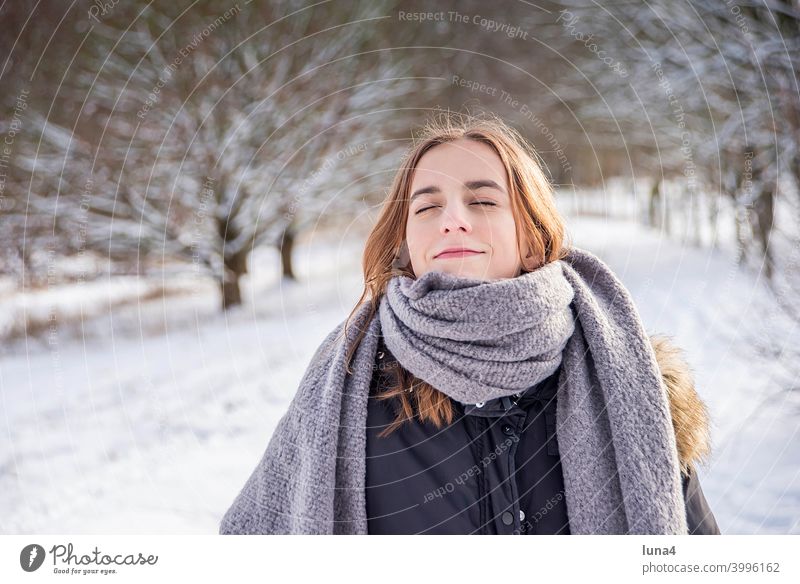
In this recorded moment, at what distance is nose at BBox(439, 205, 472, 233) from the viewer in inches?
32.3

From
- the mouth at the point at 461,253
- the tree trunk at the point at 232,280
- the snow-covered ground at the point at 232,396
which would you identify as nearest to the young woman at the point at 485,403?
the mouth at the point at 461,253

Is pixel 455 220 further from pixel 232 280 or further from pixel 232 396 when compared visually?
pixel 232 280

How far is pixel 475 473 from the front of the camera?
0.77m

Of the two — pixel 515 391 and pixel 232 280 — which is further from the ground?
pixel 232 280

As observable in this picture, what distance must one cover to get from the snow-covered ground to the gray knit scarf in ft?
1.60

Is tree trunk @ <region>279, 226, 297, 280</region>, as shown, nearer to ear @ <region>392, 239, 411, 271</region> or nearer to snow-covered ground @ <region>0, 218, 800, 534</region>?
snow-covered ground @ <region>0, 218, 800, 534</region>

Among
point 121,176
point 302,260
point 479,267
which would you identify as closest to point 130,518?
point 479,267

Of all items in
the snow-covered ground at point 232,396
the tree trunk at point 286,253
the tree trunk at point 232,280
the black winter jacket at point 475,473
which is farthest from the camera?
the tree trunk at point 286,253

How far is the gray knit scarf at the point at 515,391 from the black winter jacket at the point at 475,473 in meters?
0.02

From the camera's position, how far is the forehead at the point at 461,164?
845 millimetres

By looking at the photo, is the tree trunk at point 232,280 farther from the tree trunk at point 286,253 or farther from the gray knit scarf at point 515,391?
the gray knit scarf at point 515,391

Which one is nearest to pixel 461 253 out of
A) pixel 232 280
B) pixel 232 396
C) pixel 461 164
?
pixel 461 164

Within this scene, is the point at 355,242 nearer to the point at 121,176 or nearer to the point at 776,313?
the point at 121,176

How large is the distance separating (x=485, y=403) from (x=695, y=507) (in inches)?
13.5
